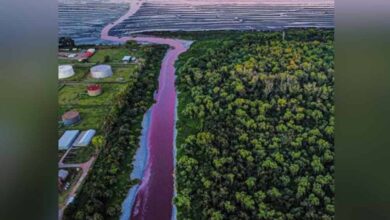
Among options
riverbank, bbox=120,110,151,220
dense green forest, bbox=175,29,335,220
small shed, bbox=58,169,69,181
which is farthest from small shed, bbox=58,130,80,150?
dense green forest, bbox=175,29,335,220

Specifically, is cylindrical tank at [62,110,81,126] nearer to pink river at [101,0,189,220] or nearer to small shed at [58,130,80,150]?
small shed at [58,130,80,150]

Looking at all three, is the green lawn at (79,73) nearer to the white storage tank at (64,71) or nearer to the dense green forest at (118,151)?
the white storage tank at (64,71)

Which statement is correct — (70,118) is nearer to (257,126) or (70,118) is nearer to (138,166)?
(138,166)

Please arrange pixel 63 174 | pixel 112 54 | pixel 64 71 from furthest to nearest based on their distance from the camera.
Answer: pixel 112 54
pixel 64 71
pixel 63 174

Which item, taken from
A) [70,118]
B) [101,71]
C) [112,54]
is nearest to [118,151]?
[70,118]

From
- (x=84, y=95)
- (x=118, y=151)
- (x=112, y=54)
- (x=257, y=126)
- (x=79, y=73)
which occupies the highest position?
(x=112, y=54)

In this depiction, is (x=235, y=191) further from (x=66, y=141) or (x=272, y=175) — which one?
(x=66, y=141)

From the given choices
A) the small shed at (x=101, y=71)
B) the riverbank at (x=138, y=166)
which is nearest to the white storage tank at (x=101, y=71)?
the small shed at (x=101, y=71)

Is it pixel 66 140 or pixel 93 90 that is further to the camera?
pixel 93 90
